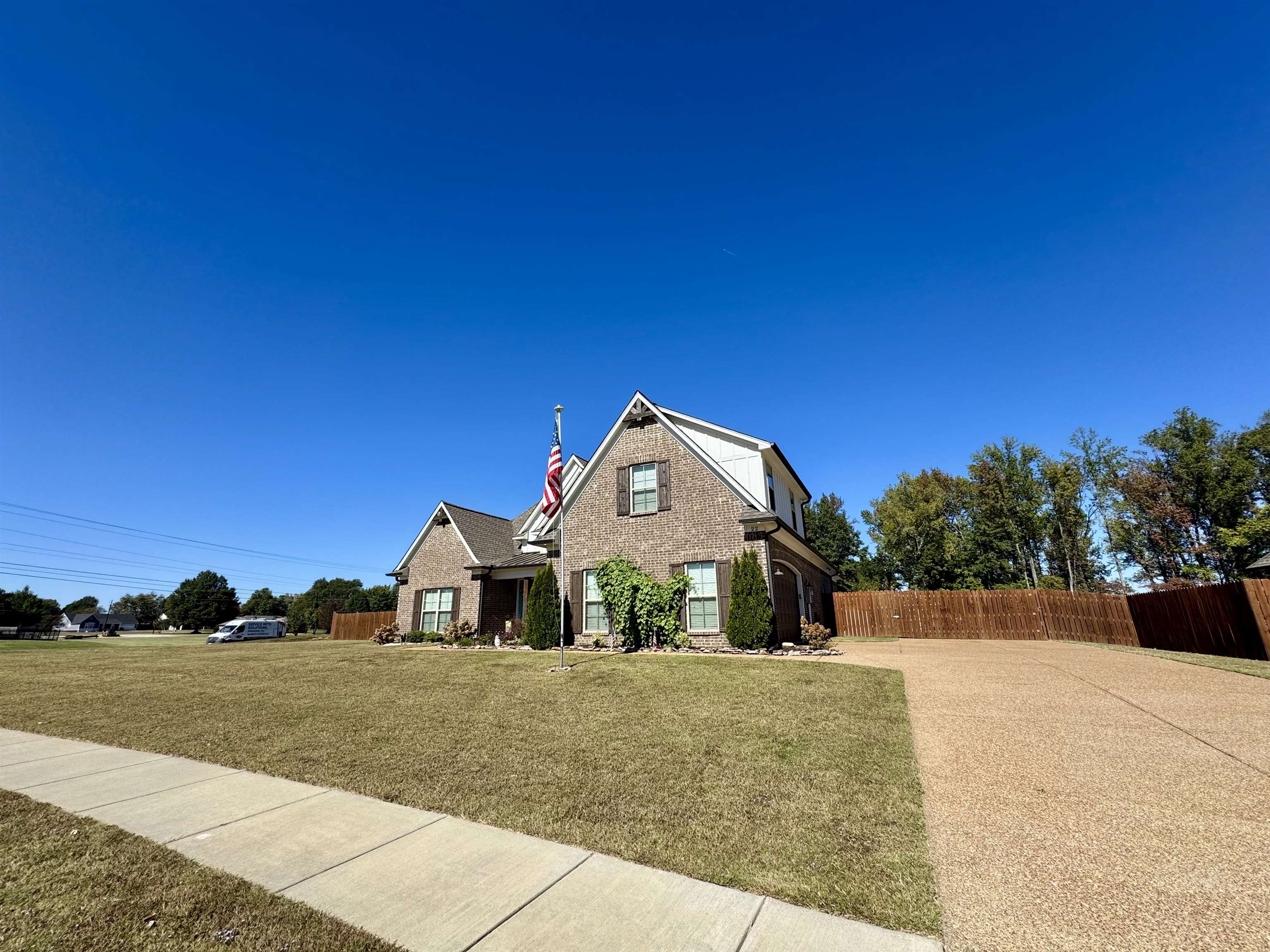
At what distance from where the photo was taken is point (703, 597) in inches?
634

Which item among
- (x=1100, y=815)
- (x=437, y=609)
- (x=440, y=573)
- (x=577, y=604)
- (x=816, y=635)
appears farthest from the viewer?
(x=440, y=573)

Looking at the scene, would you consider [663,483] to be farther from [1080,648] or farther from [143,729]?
[1080,648]

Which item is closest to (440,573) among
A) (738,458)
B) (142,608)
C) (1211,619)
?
(738,458)

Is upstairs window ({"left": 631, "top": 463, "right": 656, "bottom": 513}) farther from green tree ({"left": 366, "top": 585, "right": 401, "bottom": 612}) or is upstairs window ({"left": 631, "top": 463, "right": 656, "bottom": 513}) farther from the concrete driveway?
green tree ({"left": 366, "top": 585, "right": 401, "bottom": 612})

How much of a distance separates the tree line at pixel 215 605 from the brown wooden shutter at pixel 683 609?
30696 mm

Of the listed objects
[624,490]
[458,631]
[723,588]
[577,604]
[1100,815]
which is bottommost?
[1100,815]

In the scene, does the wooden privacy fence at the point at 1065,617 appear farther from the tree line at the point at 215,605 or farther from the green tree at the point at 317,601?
the green tree at the point at 317,601

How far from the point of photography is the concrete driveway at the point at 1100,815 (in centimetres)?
293

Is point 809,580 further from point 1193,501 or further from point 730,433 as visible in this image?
point 1193,501

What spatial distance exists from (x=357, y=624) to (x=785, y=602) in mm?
29307

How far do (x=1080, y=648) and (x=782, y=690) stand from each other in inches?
570

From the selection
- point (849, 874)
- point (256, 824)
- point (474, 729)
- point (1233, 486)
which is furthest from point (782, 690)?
point (1233, 486)

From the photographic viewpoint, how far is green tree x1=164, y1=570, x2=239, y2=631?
6203 cm

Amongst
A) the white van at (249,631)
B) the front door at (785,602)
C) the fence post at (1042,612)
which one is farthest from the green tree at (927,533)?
the white van at (249,631)
